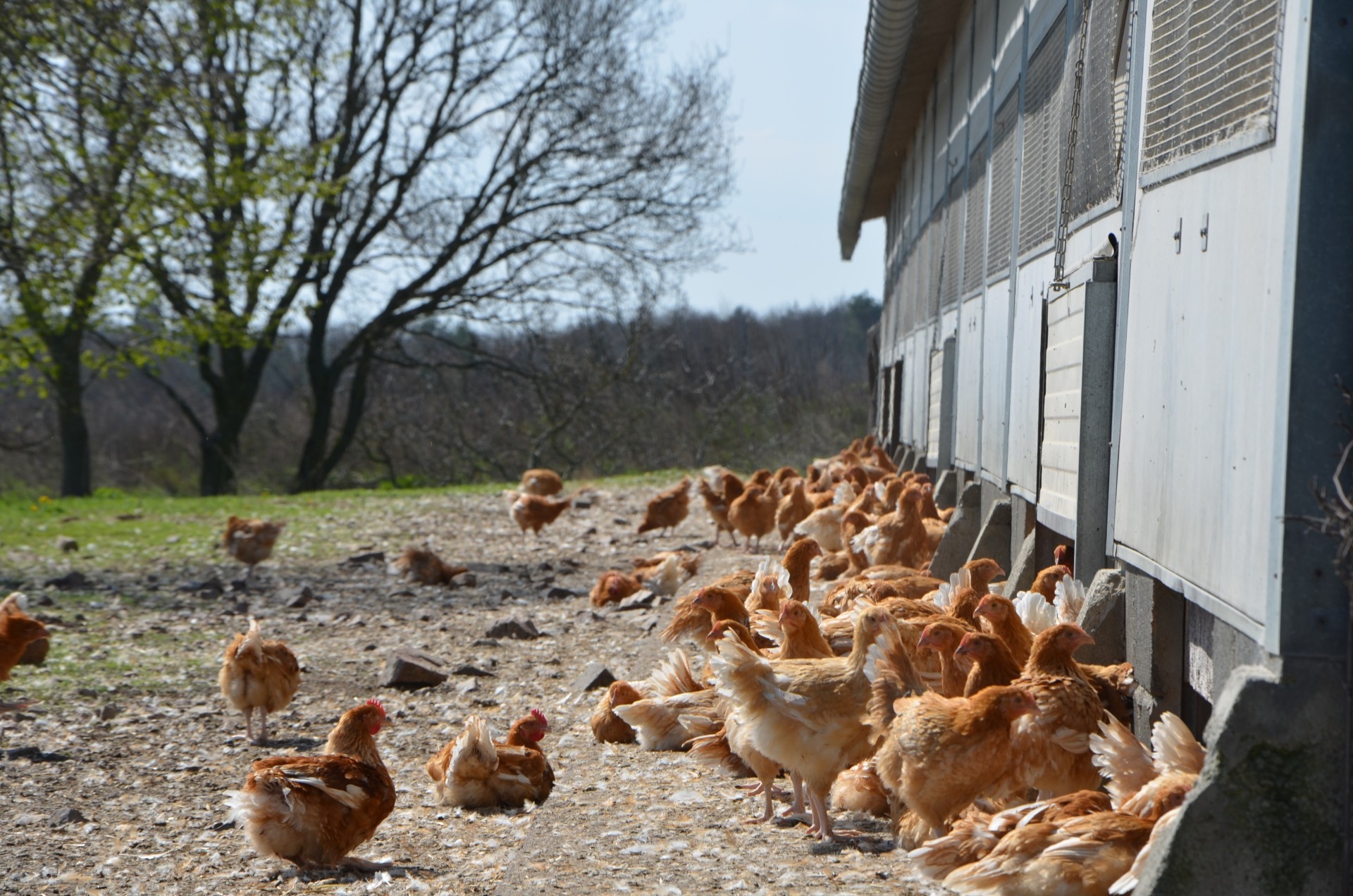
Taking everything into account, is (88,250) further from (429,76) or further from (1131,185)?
(1131,185)

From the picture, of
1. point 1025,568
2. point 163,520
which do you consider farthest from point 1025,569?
point 163,520

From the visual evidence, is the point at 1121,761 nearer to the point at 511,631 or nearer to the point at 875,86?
the point at 511,631

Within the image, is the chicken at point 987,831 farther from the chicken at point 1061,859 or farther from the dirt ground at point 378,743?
the dirt ground at point 378,743

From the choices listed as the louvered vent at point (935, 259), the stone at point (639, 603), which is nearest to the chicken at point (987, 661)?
the stone at point (639, 603)

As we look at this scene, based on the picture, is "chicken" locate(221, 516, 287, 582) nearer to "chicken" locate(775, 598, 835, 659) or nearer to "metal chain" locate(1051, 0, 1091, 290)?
"chicken" locate(775, 598, 835, 659)

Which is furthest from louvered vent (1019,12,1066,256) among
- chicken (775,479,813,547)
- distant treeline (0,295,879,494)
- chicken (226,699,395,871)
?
distant treeline (0,295,879,494)

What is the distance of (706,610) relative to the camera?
679cm

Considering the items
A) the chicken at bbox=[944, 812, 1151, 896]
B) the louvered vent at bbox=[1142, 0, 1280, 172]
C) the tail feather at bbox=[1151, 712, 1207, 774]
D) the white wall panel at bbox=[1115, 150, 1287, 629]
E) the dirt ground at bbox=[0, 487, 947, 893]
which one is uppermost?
the louvered vent at bbox=[1142, 0, 1280, 172]

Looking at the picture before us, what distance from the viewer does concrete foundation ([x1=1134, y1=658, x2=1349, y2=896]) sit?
2.79 meters

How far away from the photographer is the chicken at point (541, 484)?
1728cm

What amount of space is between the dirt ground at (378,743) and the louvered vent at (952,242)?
3141 millimetres

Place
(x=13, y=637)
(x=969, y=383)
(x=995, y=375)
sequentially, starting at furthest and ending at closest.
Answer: (x=969, y=383)
(x=995, y=375)
(x=13, y=637)

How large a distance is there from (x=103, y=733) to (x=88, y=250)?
1076 cm

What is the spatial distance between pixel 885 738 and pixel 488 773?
1.83m
